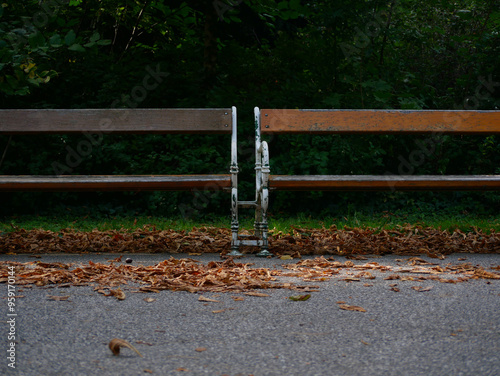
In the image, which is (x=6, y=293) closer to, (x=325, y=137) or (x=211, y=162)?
(x=211, y=162)

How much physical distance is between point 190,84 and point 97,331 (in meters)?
5.78

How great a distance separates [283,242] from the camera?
4812 millimetres

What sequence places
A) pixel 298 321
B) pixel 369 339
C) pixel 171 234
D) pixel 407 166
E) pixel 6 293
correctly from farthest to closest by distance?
pixel 407 166 < pixel 171 234 < pixel 6 293 < pixel 298 321 < pixel 369 339

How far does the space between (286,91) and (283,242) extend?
3.20 metres

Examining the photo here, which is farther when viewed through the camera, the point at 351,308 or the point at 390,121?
the point at 390,121

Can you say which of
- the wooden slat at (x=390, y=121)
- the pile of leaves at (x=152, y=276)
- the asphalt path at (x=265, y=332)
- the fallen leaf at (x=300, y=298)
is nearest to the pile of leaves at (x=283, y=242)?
the pile of leaves at (x=152, y=276)

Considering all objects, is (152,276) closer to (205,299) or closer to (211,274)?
(211,274)

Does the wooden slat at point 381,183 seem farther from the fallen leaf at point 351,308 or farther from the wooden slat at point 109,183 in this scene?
the fallen leaf at point 351,308

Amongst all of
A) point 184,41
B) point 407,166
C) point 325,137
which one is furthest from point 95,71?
point 407,166

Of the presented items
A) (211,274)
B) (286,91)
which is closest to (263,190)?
(211,274)

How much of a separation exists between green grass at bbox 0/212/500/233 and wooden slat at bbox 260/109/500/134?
3.51 ft

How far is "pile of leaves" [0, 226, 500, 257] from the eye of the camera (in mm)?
4594

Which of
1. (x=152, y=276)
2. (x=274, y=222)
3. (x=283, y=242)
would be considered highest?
(x=152, y=276)

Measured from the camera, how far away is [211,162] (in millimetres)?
7254
